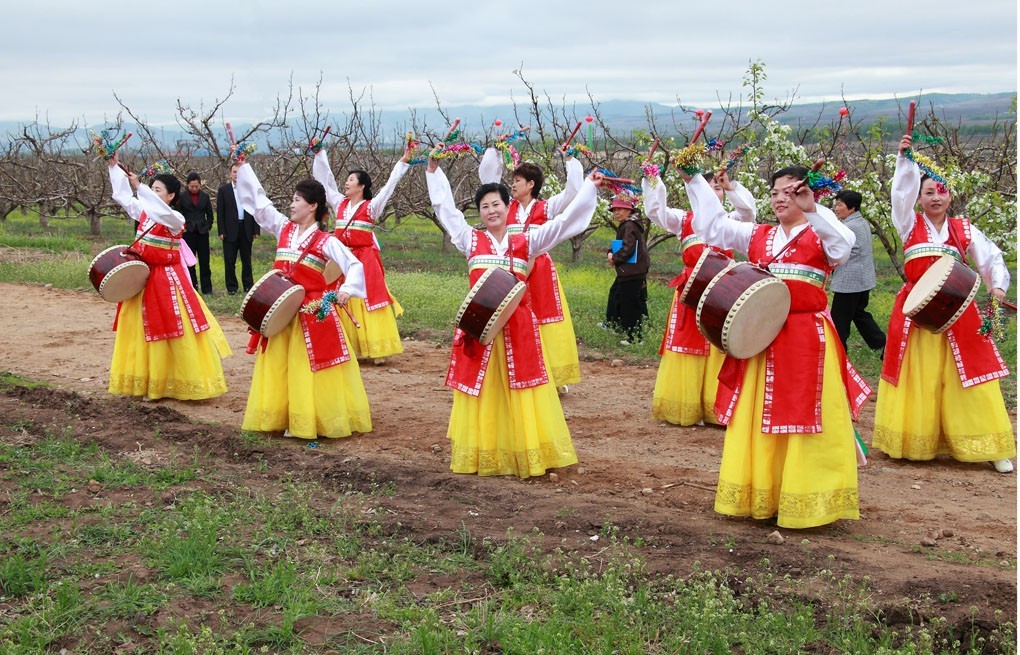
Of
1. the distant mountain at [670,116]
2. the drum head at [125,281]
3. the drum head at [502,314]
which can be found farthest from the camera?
the distant mountain at [670,116]

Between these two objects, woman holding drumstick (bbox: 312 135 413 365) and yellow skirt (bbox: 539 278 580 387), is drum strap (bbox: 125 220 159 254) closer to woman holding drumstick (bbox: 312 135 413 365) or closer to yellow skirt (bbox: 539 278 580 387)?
woman holding drumstick (bbox: 312 135 413 365)

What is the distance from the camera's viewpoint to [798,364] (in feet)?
15.2

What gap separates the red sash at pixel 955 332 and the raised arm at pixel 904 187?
0.76 feet

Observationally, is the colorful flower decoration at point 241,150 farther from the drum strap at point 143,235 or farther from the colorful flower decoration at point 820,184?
the colorful flower decoration at point 820,184

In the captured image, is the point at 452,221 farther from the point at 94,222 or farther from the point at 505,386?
the point at 94,222

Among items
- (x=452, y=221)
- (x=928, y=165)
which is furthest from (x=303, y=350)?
(x=928, y=165)

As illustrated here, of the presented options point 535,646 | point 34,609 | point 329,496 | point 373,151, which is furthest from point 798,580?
point 373,151


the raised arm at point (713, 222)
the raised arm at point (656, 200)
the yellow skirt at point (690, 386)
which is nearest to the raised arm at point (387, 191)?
the raised arm at point (656, 200)

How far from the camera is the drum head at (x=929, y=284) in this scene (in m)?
5.59

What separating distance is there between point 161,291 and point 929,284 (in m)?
5.21

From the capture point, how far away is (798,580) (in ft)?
12.9

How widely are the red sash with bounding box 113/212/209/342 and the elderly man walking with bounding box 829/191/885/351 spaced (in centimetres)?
525

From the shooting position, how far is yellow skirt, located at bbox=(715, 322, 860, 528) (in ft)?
15.1

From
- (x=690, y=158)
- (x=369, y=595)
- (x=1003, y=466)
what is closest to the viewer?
(x=369, y=595)
